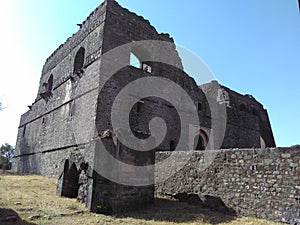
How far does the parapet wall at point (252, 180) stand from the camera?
530 centimetres

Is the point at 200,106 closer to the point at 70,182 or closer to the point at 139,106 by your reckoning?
the point at 139,106

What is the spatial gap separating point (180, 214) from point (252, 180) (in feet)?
6.48

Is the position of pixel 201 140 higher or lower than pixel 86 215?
higher

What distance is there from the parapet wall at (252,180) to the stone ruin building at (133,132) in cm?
2

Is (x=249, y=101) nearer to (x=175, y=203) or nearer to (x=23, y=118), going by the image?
(x=175, y=203)

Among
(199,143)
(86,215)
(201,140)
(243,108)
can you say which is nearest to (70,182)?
(86,215)

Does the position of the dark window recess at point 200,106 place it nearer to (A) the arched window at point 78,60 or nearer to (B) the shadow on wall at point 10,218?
(A) the arched window at point 78,60

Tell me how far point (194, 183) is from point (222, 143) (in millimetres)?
9919

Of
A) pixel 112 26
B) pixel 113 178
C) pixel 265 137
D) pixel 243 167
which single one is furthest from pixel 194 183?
pixel 265 137

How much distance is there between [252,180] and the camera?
5.98m

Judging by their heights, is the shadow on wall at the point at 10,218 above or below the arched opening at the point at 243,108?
below

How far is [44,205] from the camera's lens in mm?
6051

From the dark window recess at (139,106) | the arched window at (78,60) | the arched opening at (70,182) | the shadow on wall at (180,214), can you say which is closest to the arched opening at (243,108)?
the dark window recess at (139,106)

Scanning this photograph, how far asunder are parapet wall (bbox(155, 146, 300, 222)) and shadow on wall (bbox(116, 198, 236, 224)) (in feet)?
1.47
